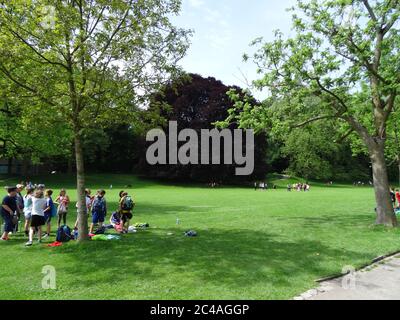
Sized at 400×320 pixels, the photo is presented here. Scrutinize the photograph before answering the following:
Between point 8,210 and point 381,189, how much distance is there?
14.9m

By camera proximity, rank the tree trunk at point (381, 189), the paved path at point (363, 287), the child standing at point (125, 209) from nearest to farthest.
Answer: the paved path at point (363, 287), the child standing at point (125, 209), the tree trunk at point (381, 189)

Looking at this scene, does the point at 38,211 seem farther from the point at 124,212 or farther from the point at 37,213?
the point at 124,212

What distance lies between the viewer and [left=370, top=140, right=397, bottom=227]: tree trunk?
1638 centimetres

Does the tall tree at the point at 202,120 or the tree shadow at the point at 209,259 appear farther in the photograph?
the tall tree at the point at 202,120

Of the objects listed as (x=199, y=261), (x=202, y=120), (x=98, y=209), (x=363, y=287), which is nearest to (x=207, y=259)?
(x=199, y=261)

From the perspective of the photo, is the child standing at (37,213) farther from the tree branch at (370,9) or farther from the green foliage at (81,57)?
the tree branch at (370,9)

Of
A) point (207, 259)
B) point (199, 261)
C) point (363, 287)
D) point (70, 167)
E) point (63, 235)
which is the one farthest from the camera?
point (70, 167)

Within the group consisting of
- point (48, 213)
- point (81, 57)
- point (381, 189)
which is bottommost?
point (48, 213)

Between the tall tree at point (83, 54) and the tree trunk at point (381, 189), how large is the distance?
992 cm

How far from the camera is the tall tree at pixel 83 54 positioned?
1084 cm

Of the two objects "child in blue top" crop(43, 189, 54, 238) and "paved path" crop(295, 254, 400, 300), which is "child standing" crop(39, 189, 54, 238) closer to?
"child in blue top" crop(43, 189, 54, 238)

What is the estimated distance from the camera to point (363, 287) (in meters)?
7.84

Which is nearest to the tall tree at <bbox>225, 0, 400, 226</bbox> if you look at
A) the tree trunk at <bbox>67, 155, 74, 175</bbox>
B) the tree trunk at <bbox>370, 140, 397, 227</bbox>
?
the tree trunk at <bbox>370, 140, 397, 227</bbox>

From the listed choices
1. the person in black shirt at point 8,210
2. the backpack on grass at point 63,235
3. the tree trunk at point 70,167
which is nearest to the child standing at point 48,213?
the person in black shirt at point 8,210
